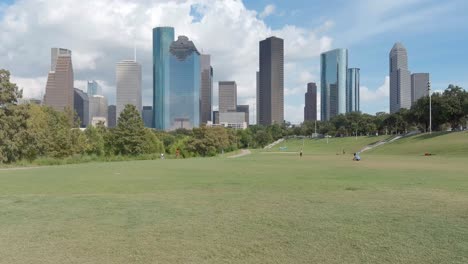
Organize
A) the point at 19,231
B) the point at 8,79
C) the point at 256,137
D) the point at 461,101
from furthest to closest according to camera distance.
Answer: the point at 256,137 < the point at 461,101 < the point at 8,79 < the point at 19,231

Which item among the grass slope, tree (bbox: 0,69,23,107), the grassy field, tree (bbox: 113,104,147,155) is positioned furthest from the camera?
tree (bbox: 113,104,147,155)

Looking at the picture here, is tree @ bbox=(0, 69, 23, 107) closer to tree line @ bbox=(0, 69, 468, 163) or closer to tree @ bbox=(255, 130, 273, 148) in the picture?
tree line @ bbox=(0, 69, 468, 163)

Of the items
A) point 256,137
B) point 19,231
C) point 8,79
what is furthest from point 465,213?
point 256,137

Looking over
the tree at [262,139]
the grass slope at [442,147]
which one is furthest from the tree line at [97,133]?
the tree at [262,139]

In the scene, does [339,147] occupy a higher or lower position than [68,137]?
lower

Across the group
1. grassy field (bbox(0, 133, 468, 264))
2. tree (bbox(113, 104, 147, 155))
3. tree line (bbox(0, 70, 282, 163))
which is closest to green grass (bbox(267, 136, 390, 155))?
tree line (bbox(0, 70, 282, 163))

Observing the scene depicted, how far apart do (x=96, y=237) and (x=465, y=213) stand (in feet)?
27.6

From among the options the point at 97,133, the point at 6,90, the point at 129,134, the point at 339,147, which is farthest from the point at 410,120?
the point at 6,90

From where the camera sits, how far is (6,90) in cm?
4581

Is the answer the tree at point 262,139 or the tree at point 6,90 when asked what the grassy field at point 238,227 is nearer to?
the tree at point 6,90

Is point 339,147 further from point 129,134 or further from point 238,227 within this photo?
point 238,227

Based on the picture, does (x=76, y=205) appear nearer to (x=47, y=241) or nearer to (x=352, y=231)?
(x=47, y=241)

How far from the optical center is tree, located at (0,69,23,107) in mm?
45625

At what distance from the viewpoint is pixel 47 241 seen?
7.62 metres
